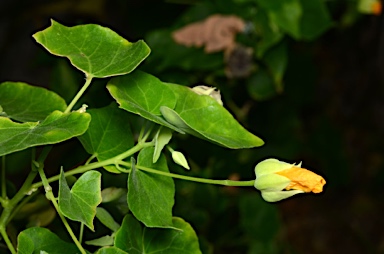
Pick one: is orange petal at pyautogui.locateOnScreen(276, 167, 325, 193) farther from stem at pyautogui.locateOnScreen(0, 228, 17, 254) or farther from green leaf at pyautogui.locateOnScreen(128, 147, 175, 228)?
stem at pyautogui.locateOnScreen(0, 228, 17, 254)

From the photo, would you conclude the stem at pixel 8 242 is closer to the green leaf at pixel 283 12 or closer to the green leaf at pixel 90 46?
the green leaf at pixel 90 46

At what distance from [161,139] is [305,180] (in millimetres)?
124

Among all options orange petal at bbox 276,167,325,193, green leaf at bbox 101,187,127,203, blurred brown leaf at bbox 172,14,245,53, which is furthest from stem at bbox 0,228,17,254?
blurred brown leaf at bbox 172,14,245,53

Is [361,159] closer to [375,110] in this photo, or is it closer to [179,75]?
[375,110]

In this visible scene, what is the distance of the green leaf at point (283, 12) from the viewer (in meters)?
1.09

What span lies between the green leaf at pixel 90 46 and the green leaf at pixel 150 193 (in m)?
0.08

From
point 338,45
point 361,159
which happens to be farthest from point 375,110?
point 361,159

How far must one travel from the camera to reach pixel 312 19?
3.72 ft

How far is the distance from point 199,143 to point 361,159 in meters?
1.50

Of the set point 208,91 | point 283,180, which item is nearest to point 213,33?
point 208,91

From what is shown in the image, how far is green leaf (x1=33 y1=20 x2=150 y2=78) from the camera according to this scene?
52 centimetres

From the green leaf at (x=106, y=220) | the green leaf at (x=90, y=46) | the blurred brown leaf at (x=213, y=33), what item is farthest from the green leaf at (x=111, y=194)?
the blurred brown leaf at (x=213, y=33)

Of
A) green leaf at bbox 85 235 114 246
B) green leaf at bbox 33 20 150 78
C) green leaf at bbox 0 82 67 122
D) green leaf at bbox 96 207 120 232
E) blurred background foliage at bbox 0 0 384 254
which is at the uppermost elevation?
green leaf at bbox 33 20 150 78

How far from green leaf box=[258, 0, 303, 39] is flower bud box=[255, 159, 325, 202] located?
2.04ft
